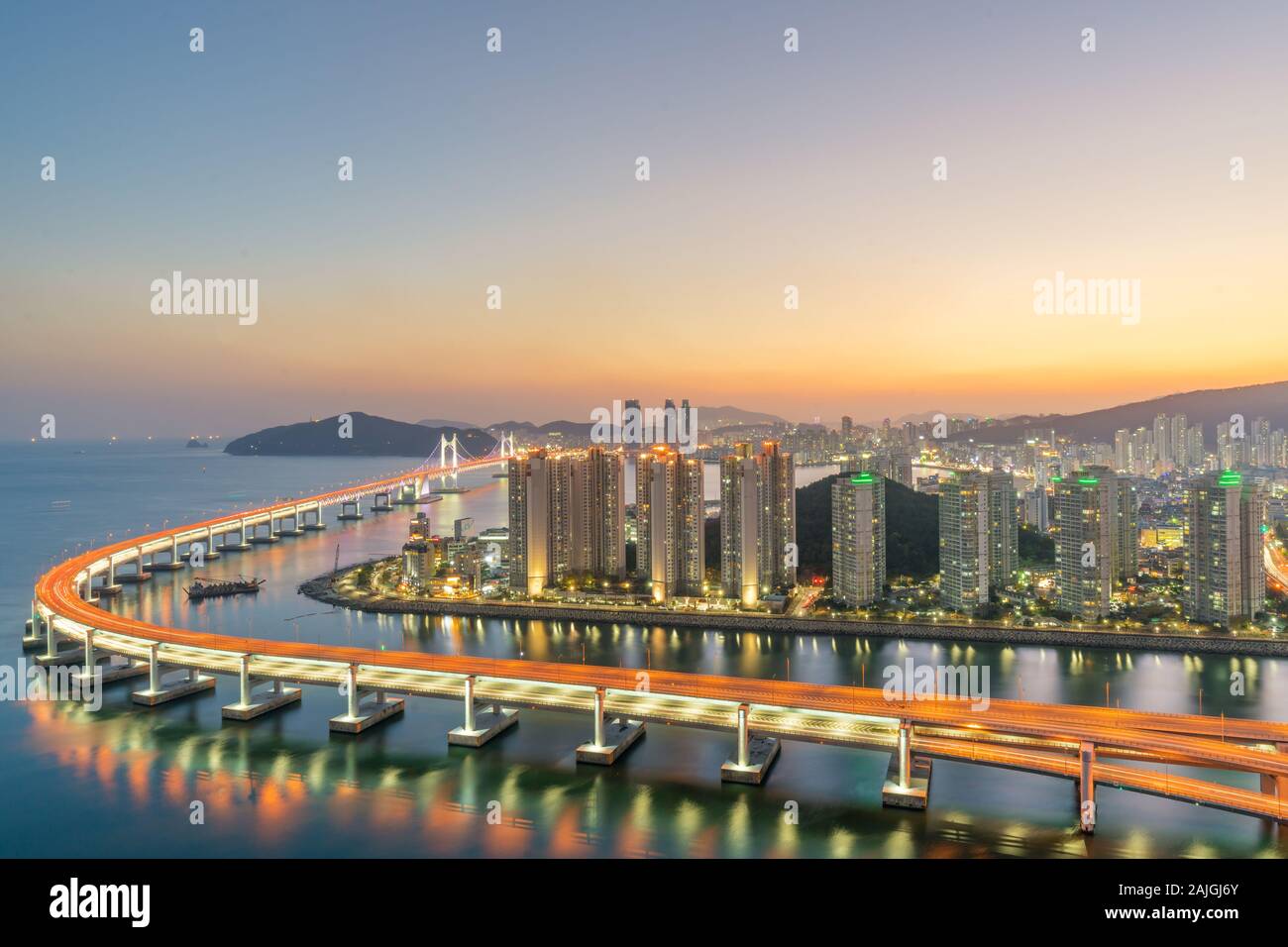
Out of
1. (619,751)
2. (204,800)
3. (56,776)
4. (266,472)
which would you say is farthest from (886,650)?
(266,472)

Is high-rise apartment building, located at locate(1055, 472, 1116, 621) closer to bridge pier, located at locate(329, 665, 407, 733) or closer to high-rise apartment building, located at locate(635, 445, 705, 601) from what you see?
high-rise apartment building, located at locate(635, 445, 705, 601)

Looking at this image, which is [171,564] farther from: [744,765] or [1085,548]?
[1085,548]

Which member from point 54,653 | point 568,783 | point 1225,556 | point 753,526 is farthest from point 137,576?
point 1225,556

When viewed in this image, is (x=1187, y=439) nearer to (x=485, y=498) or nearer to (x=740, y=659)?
(x=485, y=498)

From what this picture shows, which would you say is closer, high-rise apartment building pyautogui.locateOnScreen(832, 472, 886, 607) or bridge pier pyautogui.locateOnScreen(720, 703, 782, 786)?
bridge pier pyautogui.locateOnScreen(720, 703, 782, 786)

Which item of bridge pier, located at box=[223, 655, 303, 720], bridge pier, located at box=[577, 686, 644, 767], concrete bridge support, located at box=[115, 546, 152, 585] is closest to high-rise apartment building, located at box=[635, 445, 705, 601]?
bridge pier, located at box=[577, 686, 644, 767]

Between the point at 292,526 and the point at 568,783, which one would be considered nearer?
the point at 568,783
